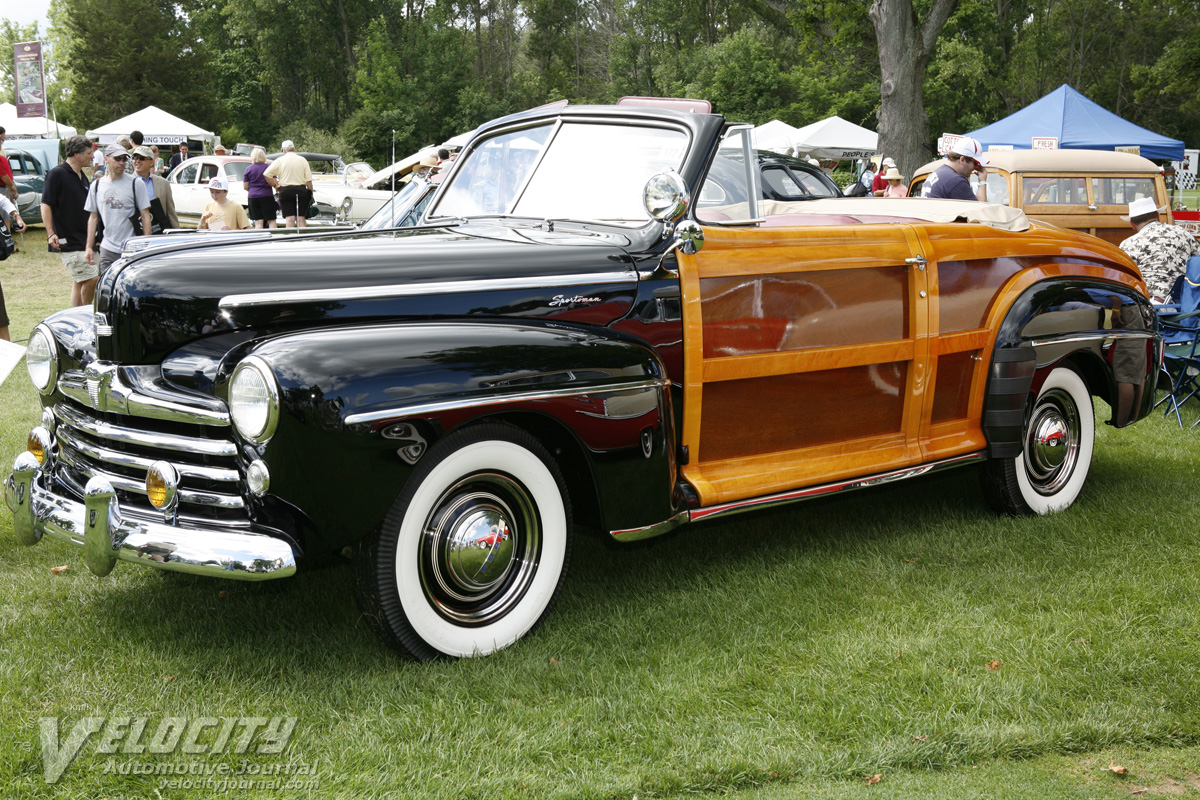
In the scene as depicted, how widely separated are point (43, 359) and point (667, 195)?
236cm

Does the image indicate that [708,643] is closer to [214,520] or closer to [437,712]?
[437,712]

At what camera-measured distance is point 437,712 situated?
290cm

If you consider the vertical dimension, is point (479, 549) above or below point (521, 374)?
below

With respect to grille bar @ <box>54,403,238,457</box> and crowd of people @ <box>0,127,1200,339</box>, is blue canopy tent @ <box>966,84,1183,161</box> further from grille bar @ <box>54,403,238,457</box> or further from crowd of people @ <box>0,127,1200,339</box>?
grille bar @ <box>54,403,238,457</box>

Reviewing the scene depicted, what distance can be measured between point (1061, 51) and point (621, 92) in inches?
859

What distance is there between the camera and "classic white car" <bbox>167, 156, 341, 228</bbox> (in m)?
19.5

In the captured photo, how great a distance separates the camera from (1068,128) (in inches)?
787

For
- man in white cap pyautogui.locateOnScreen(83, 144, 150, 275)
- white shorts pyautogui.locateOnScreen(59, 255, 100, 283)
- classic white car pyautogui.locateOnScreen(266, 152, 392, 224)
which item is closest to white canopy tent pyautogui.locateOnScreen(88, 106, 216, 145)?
classic white car pyautogui.locateOnScreen(266, 152, 392, 224)

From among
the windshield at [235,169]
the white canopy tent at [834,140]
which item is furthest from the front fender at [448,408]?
the white canopy tent at [834,140]

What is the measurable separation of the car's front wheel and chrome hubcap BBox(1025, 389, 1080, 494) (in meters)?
2.68

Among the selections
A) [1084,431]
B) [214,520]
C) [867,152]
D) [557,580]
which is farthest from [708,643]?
[867,152]

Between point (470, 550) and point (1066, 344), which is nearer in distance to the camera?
point (470, 550)

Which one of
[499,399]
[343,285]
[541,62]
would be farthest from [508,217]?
[541,62]

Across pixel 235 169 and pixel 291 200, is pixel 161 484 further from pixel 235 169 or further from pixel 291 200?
pixel 235 169
